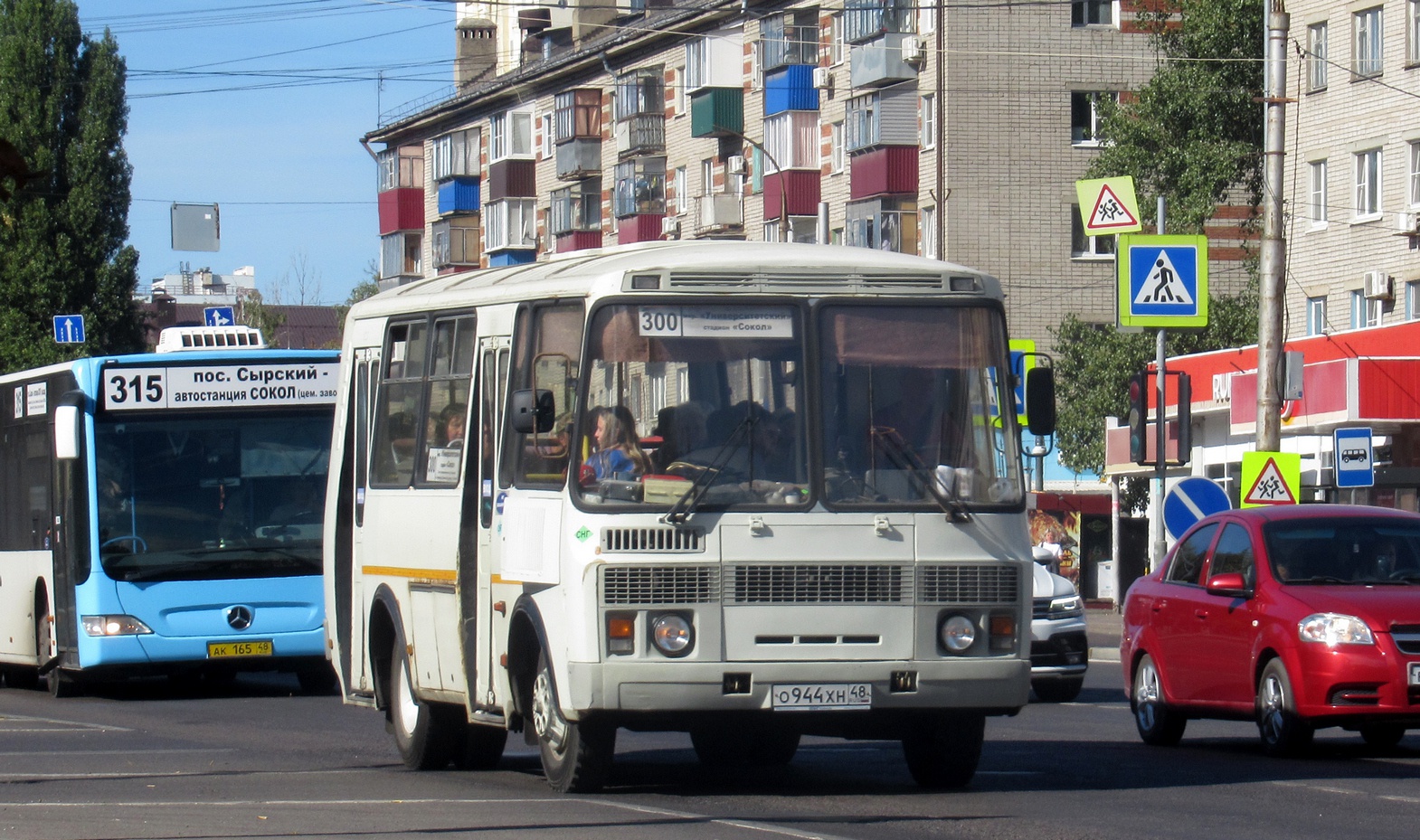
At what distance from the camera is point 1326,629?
14031 millimetres

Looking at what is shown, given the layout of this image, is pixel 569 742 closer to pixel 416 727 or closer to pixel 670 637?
pixel 670 637

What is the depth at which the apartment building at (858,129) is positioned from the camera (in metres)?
55.8

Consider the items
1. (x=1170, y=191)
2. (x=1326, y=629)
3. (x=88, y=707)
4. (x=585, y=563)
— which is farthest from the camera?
(x=1170, y=191)

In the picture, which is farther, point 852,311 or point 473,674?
point 473,674

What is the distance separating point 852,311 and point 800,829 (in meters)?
2.56

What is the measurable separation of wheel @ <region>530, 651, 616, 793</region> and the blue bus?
32.4 ft

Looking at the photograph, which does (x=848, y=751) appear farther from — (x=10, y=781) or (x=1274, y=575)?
(x=10, y=781)

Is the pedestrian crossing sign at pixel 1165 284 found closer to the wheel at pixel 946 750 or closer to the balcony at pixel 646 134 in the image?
the wheel at pixel 946 750

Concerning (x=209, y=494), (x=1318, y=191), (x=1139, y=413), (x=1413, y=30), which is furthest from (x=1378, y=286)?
(x=209, y=494)

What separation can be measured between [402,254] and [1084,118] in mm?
32205

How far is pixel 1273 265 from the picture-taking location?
25.2m

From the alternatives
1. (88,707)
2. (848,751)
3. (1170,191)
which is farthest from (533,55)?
(848,751)

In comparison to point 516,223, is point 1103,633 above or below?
below

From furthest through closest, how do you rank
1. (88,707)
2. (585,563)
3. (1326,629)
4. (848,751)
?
(88,707)
(848,751)
(1326,629)
(585,563)
